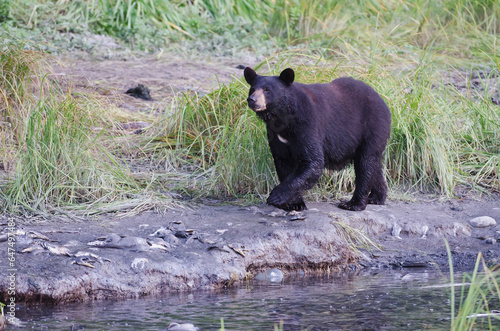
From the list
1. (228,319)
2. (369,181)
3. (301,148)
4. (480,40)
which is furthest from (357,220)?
(480,40)

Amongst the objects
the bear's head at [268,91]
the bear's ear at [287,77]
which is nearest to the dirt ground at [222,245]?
the bear's head at [268,91]

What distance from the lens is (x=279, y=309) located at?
395cm

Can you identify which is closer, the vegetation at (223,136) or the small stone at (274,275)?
the small stone at (274,275)

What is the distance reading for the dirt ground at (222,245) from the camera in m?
4.17

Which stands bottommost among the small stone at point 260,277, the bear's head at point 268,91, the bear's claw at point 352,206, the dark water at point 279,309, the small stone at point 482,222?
the small stone at point 260,277

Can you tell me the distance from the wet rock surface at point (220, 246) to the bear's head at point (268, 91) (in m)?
0.90

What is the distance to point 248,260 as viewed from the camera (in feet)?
15.6

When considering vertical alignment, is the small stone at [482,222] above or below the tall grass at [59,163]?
below

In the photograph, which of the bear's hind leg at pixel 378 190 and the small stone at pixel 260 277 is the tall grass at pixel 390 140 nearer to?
the bear's hind leg at pixel 378 190

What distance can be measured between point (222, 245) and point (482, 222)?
96.9 inches

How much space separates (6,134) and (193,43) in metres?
5.37

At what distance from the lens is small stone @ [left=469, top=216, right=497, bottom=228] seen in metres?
5.85

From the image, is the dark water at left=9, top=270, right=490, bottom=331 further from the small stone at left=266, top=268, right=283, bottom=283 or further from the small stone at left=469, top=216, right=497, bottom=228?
the small stone at left=469, top=216, right=497, bottom=228

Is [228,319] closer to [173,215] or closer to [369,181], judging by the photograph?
[173,215]
